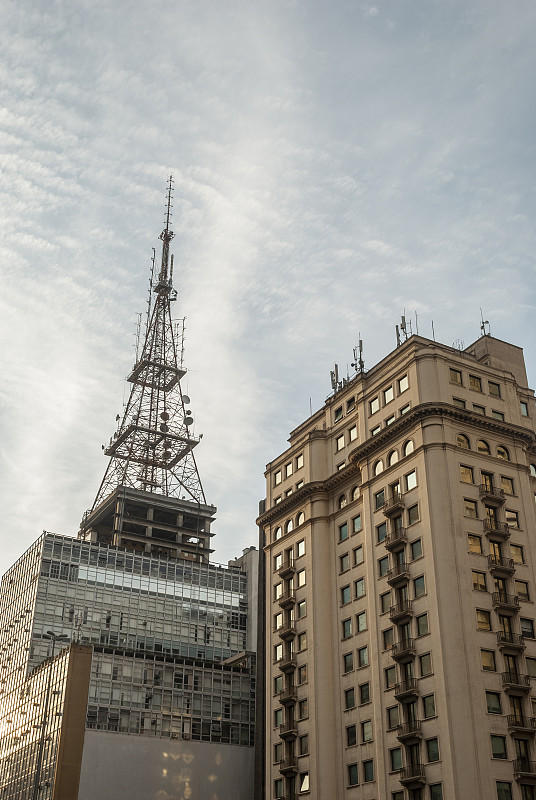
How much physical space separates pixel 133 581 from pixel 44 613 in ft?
45.7

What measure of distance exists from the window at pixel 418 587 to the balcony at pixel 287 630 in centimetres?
1953

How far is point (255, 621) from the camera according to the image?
140 metres

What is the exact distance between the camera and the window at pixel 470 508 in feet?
266

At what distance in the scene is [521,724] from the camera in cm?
7244

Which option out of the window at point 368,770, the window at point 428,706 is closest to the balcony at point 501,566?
the window at point 428,706

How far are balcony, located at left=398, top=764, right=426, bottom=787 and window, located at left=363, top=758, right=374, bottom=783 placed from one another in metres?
6.69

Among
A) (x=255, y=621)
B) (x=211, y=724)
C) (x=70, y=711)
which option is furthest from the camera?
(x=255, y=621)

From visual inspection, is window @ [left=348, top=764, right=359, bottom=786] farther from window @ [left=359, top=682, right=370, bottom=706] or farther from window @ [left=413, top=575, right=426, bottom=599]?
window @ [left=413, top=575, right=426, bottom=599]

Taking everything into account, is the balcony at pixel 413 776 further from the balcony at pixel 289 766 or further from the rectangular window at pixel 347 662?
the balcony at pixel 289 766

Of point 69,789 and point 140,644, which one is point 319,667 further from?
point 140,644

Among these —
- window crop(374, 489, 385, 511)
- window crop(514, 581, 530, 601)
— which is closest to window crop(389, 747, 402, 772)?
window crop(514, 581, 530, 601)

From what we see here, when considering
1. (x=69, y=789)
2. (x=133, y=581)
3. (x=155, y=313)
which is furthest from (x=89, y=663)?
(x=155, y=313)

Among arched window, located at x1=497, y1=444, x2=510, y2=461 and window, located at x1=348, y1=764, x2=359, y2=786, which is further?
arched window, located at x1=497, y1=444, x2=510, y2=461

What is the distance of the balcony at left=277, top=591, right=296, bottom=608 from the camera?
315ft
